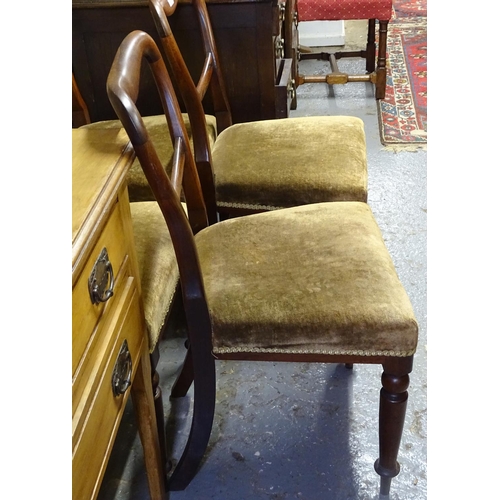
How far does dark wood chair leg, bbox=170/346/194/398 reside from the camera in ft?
5.05

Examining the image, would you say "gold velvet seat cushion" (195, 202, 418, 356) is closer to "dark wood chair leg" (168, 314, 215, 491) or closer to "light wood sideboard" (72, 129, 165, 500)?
"dark wood chair leg" (168, 314, 215, 491)

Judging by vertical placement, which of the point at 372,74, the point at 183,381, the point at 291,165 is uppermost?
the point at 291,165

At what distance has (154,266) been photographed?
1291 mm

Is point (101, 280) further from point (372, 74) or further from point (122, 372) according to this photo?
point (372, 74)

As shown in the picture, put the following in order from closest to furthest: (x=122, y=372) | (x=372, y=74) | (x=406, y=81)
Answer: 1. (x=122, y=372)
2. (x=372, y=74)
3. (x=406, y=81)

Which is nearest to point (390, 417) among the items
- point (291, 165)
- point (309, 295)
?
point (309, 295)

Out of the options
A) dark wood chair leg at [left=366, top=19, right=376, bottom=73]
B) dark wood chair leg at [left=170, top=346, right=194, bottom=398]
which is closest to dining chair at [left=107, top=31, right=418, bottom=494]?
dark wood chair leg at [left=170, top=346, right=194, bottom=398]

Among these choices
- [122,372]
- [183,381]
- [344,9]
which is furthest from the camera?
[344,9]

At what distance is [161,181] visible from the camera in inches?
41.8

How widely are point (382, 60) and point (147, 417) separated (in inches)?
106

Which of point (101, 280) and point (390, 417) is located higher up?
point (101, 280)

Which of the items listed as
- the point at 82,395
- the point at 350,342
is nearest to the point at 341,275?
the point at 350,342

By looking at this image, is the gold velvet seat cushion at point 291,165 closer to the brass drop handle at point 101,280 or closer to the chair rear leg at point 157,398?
the chair rear leg at point 157,398
